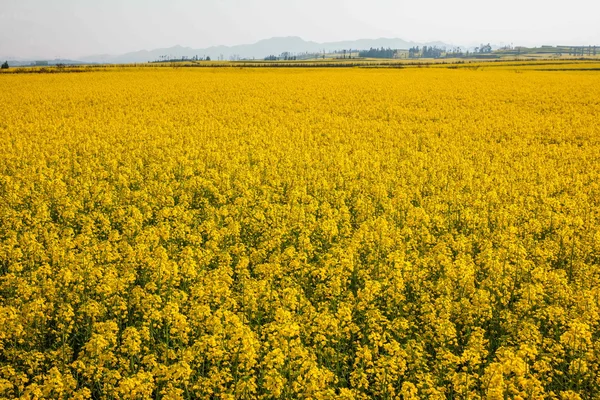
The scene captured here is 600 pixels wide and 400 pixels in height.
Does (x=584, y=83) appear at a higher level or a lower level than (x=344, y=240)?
higher

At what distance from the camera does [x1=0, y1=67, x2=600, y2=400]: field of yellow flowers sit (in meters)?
5.11

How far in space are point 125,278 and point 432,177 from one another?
29.1 feet

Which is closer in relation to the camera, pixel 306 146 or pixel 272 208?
pixel 272 208

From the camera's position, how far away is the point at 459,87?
37562 mm

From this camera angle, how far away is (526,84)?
39125mm

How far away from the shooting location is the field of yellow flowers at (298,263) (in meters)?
5.11

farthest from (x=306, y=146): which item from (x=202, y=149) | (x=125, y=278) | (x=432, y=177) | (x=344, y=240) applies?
(x=125, y=278)

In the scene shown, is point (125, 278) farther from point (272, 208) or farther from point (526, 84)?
point (526, 84)

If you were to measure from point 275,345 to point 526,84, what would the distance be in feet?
133

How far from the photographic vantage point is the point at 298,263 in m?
7.27

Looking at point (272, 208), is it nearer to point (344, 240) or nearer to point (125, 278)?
point (344, 240)

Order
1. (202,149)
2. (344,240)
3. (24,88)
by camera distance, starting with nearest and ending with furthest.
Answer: (344,240), (202,149), (24,88)

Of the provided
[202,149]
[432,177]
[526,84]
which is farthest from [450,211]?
[526,84]

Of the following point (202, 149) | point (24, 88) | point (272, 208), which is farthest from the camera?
point (24, 88)
